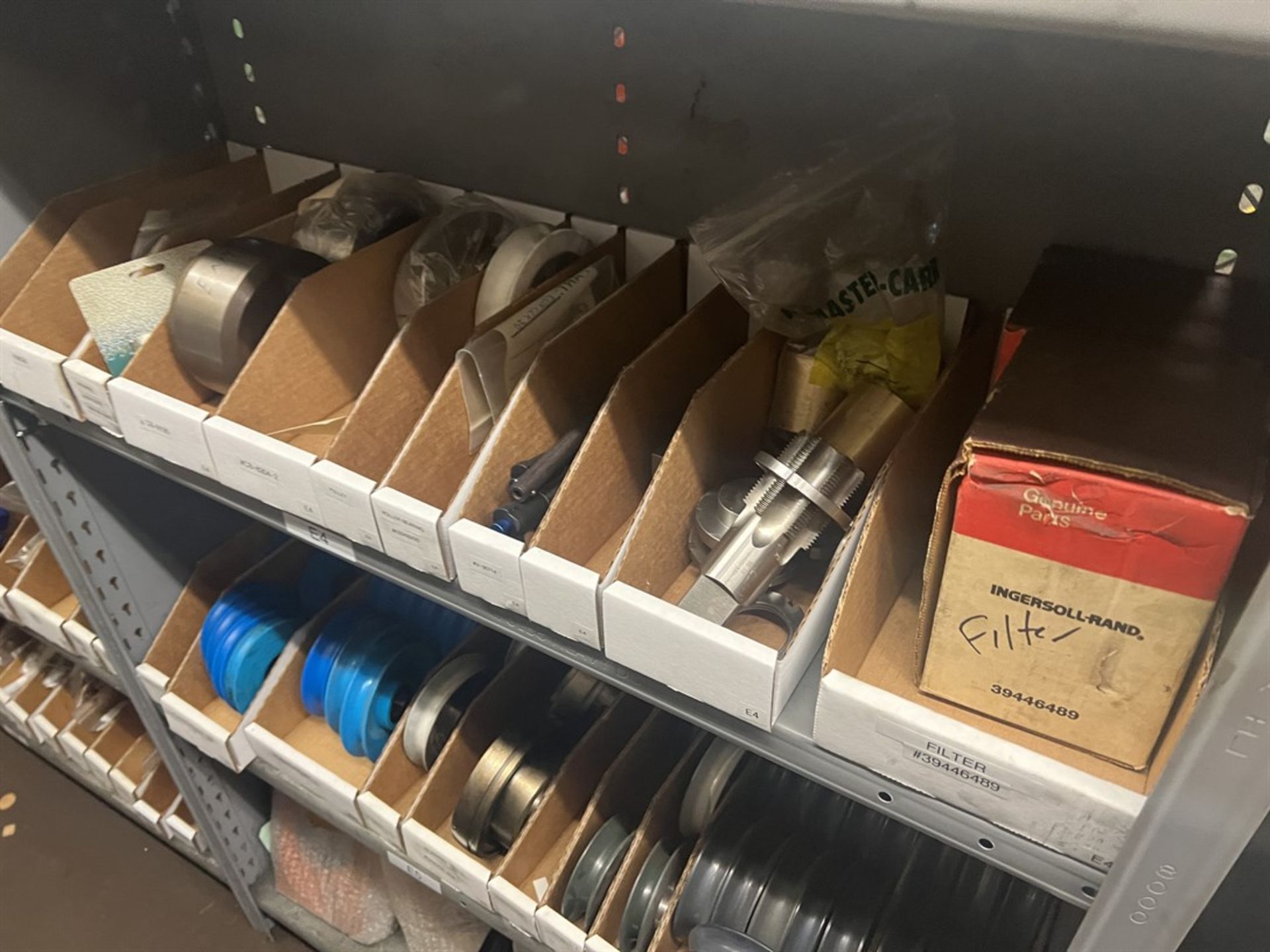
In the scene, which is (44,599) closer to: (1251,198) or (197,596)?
(197,596)

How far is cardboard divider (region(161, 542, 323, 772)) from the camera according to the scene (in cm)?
115

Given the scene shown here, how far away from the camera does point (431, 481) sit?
819 mm

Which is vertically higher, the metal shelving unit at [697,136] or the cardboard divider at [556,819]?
the metal shelving unit at [697,136]

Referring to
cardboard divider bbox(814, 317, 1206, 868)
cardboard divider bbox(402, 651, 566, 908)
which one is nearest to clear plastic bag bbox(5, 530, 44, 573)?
cardboard divider bbox(402, 651, 566, 908)

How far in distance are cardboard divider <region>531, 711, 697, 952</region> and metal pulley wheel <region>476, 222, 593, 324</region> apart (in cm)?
48

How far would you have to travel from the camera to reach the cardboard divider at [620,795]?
933 millimetres

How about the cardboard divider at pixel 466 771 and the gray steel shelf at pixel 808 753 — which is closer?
the gray steel shelf at pixel 808 753

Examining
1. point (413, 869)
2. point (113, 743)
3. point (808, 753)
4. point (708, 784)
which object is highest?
point (808, 753)

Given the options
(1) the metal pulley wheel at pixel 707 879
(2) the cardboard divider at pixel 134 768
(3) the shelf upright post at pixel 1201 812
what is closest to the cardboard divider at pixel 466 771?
(1) the metal pulley wheel at pixel 707 879

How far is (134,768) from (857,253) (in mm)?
1475

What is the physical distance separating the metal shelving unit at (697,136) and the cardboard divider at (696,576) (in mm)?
45

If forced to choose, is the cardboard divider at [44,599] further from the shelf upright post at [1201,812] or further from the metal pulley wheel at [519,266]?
the shelf upright post at [1201,812]

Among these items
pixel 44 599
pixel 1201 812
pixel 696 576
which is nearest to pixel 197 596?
pixel 44 599

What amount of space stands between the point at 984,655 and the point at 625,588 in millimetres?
241
